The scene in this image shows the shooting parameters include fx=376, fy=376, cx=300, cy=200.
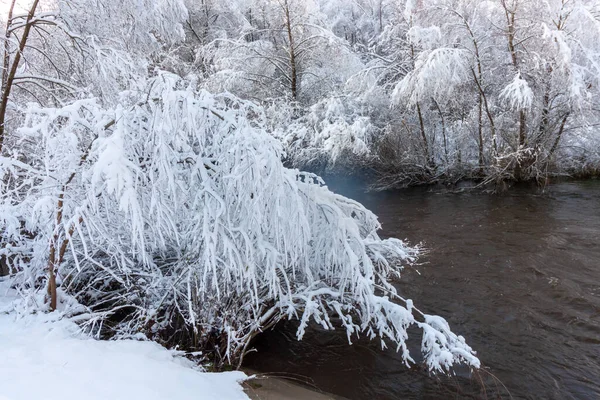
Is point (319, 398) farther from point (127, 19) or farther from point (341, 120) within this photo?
Result: point (341, 120)

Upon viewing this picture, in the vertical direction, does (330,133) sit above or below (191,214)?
above

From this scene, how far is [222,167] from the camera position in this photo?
2910 millimetres

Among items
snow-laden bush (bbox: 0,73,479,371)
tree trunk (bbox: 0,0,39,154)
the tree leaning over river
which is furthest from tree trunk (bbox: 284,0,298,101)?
snow-laden bush (bbox: 0,73,479,371)

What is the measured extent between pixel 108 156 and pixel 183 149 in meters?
0.67

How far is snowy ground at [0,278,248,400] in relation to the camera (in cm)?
218

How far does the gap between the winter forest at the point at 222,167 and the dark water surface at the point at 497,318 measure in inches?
11.1

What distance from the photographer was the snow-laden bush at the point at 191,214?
265 cm

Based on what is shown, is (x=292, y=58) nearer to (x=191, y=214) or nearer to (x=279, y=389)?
(x=191, y=214)

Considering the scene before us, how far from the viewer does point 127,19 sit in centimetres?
565

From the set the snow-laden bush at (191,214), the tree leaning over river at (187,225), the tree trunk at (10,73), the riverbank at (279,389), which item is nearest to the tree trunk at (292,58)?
the tree trunk at (10,73)

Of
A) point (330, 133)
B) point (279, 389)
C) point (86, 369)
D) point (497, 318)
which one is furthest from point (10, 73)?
point (330, 133)

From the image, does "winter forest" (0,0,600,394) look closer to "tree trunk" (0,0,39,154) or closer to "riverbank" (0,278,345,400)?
"tree trunk" (0,0,39,154)

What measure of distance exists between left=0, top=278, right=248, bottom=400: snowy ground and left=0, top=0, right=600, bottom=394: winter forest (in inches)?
10.8

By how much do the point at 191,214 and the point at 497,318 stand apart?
12.5ft
